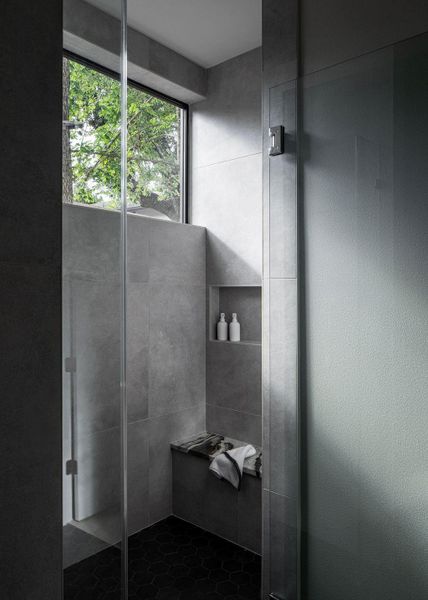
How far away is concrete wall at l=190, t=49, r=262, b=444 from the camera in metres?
2.43

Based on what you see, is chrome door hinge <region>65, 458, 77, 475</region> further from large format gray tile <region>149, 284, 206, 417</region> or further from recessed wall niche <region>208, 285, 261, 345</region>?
recessed wall niche <region>208, 285, 261, 345</region>

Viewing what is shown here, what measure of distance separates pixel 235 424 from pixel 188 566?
0.76m

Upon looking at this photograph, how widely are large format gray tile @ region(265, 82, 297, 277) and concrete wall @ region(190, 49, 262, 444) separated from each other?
3.46ft

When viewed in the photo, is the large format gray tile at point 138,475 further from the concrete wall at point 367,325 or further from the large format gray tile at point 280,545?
the concrete wall at point 367,325

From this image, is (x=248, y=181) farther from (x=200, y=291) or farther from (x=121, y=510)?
(x=121, y=510)

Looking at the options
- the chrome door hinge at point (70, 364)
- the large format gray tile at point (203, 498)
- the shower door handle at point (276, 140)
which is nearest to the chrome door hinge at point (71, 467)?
the chrome door hinge at point (70, 364)

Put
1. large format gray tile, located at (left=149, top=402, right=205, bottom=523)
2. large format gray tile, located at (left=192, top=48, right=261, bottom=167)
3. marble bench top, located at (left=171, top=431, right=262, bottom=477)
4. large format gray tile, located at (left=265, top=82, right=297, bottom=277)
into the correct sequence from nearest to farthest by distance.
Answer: large format gray tile, located at (left=265, top=82, right=297, bottom=277) < marble bench top, located at (left=171, top=431, right=262, bottom=477) < large format gray tile, located at (left=149, top=402, right=205, bottom=523) < large format gray tile, located at (left=192, top=48, right=261, bottom=167)

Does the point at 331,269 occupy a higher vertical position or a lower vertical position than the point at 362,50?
lower

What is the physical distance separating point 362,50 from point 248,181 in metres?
1.32

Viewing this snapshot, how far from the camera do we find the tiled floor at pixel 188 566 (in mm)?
1791

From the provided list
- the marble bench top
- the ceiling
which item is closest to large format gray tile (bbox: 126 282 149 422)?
the marble bench top

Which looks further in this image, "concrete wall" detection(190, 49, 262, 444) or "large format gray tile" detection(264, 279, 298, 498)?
"concrete wall" detection(190, 49, 262, 444)

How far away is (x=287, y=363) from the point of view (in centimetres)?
129
